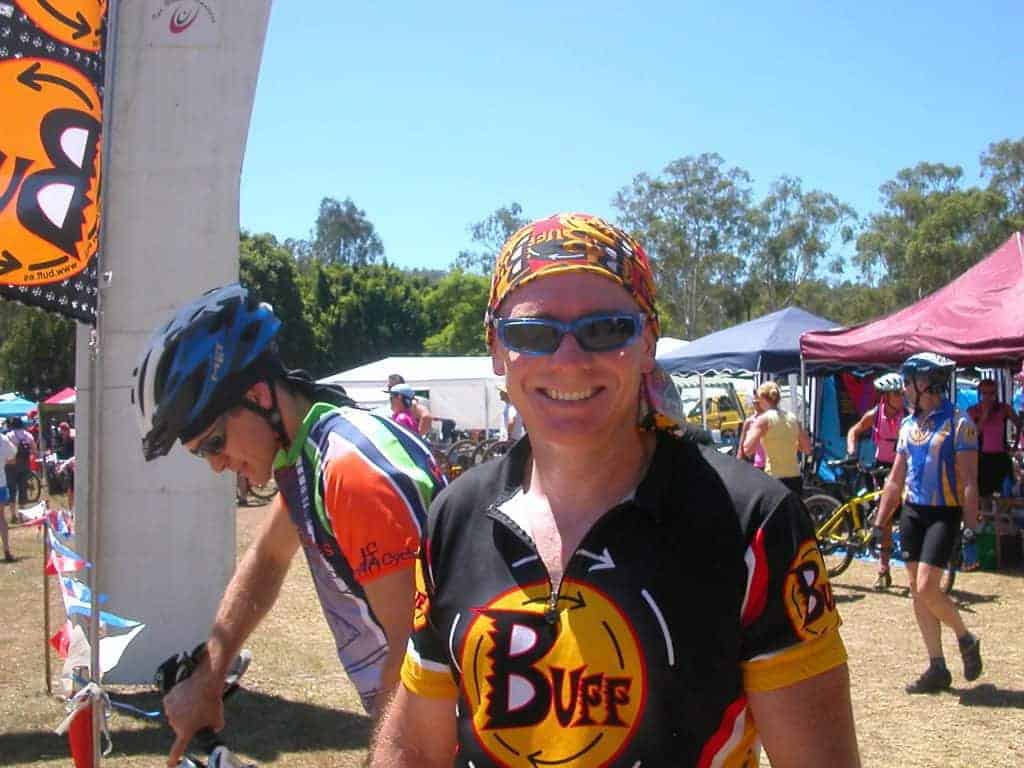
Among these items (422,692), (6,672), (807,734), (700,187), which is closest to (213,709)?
(422,692)

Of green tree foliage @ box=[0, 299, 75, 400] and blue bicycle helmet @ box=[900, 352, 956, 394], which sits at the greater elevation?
green tree foliage @ box=[0, 299, 75, 400]

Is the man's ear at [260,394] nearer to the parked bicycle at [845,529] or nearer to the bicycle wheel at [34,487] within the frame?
the parked bicycle at [845,529]

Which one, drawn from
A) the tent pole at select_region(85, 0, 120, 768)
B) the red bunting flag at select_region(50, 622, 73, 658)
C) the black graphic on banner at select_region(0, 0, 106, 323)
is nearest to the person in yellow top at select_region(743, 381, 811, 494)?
the tent pole at select_region(85, 0, 120, 768)

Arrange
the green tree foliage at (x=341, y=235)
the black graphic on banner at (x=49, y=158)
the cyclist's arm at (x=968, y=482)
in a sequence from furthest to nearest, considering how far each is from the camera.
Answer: the green tree foliage at (x=341, y=235)
the cyclist's arm at (x=968, y=482)
the black graphic on banner at (x=49, y=158)

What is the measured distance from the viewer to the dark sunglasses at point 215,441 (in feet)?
7.59

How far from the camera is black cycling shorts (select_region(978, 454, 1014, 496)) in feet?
37.3

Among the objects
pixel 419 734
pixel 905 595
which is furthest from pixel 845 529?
pixel 419 734

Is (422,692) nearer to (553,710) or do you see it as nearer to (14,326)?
(553,710)

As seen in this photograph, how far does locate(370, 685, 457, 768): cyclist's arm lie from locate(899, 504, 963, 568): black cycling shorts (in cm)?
532

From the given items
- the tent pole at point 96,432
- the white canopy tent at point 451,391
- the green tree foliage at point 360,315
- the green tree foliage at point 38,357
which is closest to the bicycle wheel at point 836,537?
the tent pole at point 96,432

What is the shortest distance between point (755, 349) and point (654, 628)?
1345 cm

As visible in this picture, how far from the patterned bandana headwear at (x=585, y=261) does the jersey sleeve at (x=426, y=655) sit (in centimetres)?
42

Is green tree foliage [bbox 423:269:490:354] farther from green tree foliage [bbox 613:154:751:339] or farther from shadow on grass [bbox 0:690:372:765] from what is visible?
shadow on grass [bbox 0:690:372:765]

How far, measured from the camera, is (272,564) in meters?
2.54
